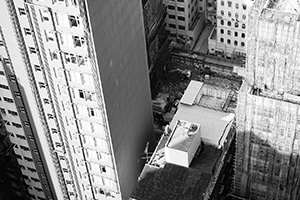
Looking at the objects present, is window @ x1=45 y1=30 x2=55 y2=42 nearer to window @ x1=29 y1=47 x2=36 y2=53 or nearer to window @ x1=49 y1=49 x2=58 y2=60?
window @ x1=49 y1=49 x2=58 y2=60

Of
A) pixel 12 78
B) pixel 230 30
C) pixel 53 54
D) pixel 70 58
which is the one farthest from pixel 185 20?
pixel 70 58

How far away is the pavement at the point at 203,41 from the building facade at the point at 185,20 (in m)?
1.49

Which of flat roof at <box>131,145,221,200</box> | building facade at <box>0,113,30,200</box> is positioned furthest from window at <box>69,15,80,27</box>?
building facade at <box>0,113,30,200</box>

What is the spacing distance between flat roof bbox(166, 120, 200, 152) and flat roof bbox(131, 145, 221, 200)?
4.59m

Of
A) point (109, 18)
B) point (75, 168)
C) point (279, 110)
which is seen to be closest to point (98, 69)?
point (109, 18)

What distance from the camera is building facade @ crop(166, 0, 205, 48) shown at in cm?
17638

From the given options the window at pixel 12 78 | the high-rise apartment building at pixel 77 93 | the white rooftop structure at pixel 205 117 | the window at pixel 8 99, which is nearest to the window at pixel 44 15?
the high-rise apartment building at pixel 77 93

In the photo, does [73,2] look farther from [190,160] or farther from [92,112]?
[190,160]

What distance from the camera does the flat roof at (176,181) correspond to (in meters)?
98.1

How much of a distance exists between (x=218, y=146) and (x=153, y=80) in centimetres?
6186

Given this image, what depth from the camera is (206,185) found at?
9900 centimetres

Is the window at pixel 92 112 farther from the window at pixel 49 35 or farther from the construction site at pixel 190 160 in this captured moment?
the construction site at pixel 190 160

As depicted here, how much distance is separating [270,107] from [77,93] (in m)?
34.9

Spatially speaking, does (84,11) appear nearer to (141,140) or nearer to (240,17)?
(141,140)
